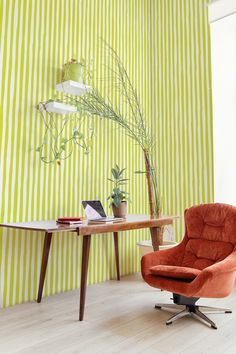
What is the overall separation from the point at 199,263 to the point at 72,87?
193 centimetres

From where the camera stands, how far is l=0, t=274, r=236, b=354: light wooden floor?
184 cm

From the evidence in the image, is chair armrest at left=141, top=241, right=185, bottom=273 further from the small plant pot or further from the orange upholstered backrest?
the small plant pot

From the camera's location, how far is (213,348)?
5.97ft

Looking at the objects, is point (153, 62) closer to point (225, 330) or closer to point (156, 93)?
point (156, 93)

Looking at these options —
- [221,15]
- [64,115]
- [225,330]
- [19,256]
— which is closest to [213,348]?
[225,330]

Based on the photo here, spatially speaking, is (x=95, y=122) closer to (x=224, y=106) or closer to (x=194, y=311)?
(x=224, y=106)

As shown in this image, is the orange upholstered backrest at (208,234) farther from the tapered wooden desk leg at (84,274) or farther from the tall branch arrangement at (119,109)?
the tapered wooden desk leg at (84,274)

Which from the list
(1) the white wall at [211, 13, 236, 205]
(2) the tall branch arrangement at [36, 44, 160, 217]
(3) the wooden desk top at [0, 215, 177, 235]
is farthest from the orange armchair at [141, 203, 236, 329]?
(1) the white wall at [211, 13, 236, 205]

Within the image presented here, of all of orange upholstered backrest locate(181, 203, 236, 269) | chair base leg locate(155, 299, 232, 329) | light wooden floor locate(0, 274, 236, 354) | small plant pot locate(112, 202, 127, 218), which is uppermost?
small plant pot locate(112, 202, 127, 218)

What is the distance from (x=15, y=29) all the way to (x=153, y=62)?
1.99m

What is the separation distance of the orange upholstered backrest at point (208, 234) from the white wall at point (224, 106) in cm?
95

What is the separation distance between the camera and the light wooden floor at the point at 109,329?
1.84 m

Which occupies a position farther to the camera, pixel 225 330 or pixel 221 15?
pixel 221 15

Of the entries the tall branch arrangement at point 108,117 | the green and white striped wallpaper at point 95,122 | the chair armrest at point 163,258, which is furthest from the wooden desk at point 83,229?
the tall branch arrangement at point 108,117
